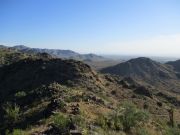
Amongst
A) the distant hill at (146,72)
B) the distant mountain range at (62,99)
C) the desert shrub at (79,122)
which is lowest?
the distant hill at (146,72)

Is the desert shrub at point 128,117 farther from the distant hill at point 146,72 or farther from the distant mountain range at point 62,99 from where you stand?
the distant hill at point 146,72

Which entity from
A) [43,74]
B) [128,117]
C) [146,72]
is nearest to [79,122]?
[128,117]

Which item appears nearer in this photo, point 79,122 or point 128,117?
point 79,122

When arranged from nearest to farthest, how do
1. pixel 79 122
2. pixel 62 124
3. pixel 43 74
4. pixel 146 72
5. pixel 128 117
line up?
pixel 62 124 < pixel 79 122 < pixel 128 117 < pixel 43 74 < pixel 146 72

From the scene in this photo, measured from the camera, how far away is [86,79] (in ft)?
129

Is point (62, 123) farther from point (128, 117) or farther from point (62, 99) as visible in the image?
point (62, 99)

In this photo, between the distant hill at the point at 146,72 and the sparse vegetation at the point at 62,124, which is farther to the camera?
the distant hill at the point at 146,72

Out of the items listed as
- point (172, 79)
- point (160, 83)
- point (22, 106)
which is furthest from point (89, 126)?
point (172, 79)

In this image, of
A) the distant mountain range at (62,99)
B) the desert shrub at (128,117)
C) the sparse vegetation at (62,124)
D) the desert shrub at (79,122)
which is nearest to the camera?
the sparse vegetation at (62,124)

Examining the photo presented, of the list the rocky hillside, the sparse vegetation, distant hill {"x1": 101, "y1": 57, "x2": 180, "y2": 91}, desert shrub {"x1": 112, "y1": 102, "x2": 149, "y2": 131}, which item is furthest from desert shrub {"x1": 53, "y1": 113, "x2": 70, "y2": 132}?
distant hill {"x1": 101, "y1": 57, "x2": 180, "y2": 91}

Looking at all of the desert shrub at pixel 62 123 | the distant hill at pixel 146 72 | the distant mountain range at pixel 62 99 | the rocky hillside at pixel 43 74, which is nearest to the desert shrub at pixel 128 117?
the distant mountain range at pixel 62 99

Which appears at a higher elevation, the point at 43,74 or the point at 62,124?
the point at 62,124

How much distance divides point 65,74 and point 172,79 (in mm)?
69270

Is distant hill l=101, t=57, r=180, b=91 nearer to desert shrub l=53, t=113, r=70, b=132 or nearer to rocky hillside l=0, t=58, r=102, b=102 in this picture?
rocky hillside l=0, t=58, r=102, b=102
